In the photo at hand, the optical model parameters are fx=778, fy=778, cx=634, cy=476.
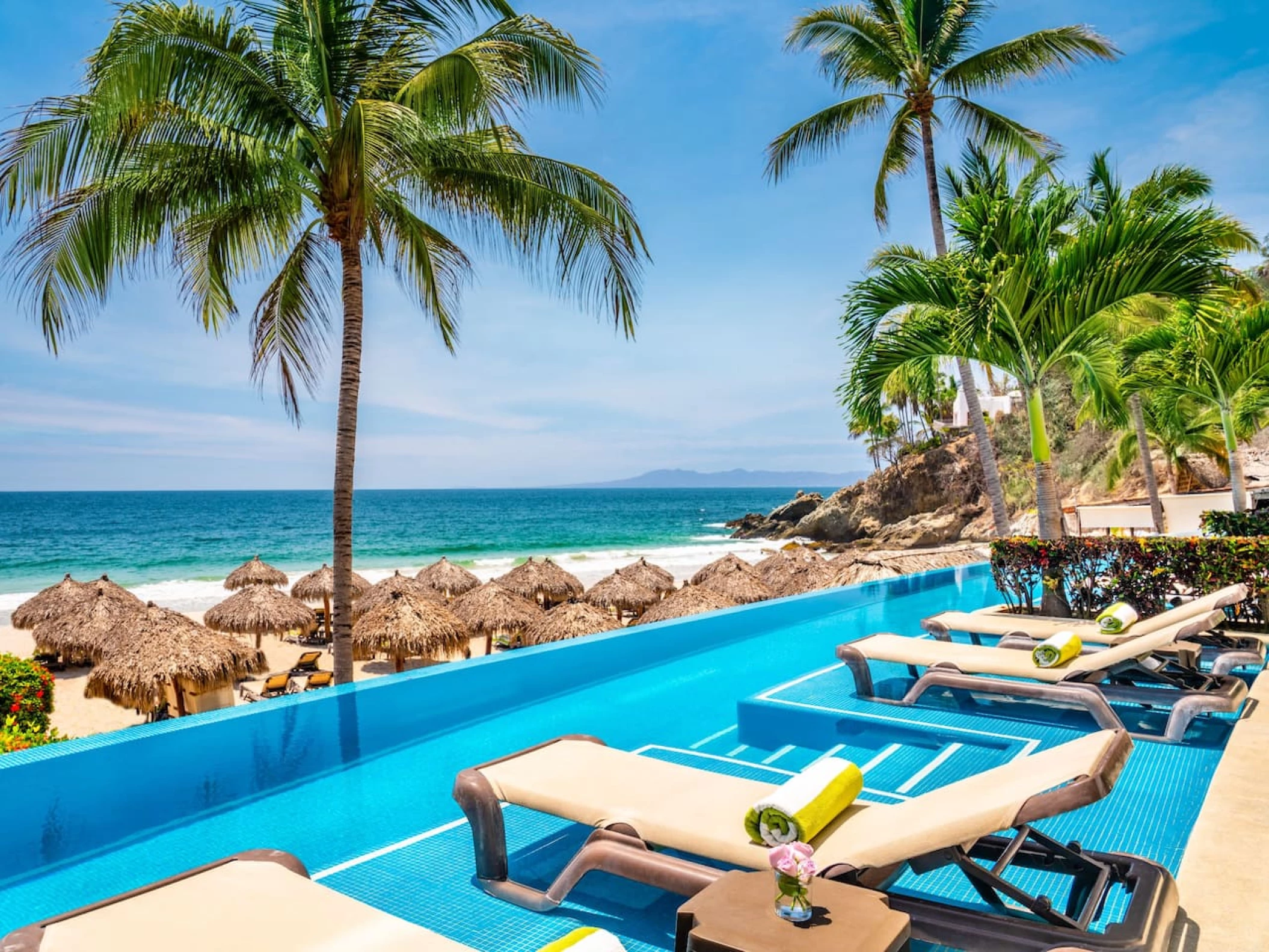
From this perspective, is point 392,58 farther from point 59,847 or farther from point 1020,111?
point 1020,111

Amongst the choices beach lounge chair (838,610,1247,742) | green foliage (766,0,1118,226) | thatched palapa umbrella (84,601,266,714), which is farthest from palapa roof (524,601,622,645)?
green foliage (766,0,1118,226)

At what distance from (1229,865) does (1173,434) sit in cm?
1919

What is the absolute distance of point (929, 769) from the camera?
394cm

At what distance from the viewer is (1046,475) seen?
23.0 ft

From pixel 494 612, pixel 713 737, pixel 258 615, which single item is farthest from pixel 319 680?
pixel 713 737

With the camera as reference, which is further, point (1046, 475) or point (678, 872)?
point (1046, 475)

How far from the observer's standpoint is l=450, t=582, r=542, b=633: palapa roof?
1303cm

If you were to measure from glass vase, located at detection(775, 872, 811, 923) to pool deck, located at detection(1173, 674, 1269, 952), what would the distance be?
998 mm

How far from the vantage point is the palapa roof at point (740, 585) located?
45.8ft

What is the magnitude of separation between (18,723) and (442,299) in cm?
534

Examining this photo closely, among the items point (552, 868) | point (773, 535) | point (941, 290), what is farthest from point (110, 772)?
point (773, 535)

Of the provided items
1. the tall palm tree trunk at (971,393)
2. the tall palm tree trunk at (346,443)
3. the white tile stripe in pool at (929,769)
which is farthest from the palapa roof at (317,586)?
the white tile stripe in pool at (929,769)

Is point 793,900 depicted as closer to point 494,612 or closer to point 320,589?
point 494,612

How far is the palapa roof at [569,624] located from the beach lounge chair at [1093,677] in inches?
230
